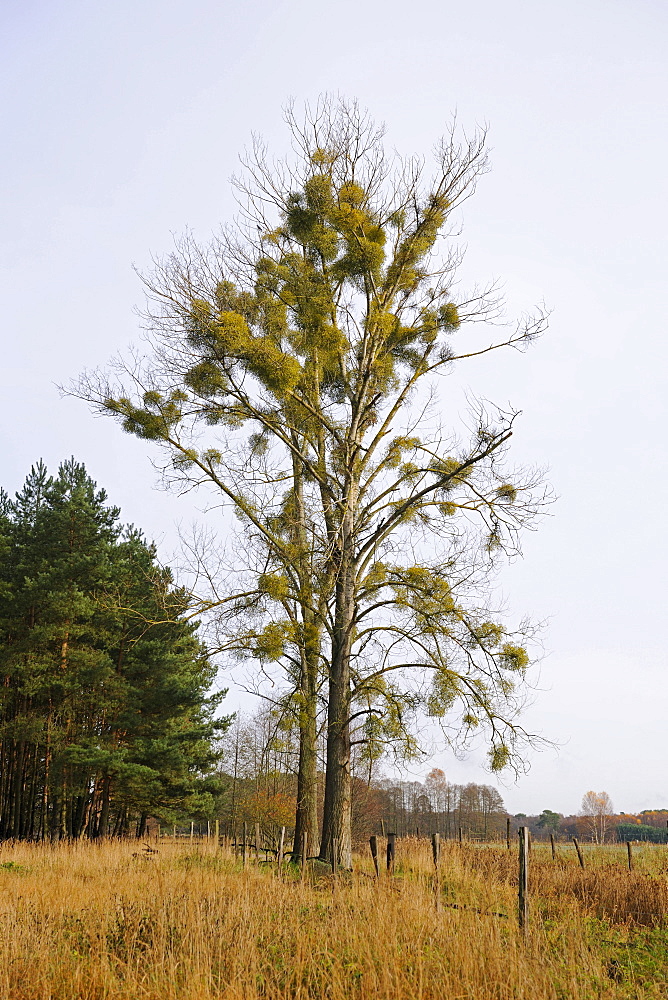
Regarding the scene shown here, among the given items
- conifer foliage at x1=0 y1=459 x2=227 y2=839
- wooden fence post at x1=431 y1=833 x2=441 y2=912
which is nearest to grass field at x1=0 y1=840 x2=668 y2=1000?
wooden fence post at x1=431 y1=833 x2=441 y2=912

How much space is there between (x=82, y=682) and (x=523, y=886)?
16.6 meters

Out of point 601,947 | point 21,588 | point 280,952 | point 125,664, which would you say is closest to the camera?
point 280,952

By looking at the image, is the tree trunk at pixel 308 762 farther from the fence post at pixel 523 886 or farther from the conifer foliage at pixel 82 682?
the conifer foliage at pixel 82 682

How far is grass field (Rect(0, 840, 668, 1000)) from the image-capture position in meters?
4.32

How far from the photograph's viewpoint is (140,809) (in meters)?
22.7

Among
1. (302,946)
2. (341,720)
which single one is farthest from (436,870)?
(341,720)

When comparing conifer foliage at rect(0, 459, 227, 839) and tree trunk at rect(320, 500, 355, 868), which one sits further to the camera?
conifer foliage at rect(0, 459, 227, 839)

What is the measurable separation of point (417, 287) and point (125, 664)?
1566 cm

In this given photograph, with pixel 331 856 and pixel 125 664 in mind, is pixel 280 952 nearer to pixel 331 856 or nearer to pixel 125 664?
pixel 331 856

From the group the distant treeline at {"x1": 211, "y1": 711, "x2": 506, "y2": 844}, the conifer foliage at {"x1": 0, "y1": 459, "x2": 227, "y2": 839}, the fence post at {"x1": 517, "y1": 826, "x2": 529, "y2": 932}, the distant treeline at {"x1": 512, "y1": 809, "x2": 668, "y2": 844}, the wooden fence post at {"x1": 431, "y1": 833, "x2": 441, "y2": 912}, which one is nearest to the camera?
the fence post at {"x1": 517, "y1": 826, "x2": 529, "y2": 932}

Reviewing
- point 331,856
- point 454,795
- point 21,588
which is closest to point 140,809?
point 21,588

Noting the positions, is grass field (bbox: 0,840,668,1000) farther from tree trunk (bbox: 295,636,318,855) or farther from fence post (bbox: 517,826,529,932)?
tree trunk (bbox: 295,636,318,855)

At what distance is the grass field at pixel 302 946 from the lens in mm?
4324

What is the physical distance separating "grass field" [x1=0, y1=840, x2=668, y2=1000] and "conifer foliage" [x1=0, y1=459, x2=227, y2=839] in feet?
40.5
